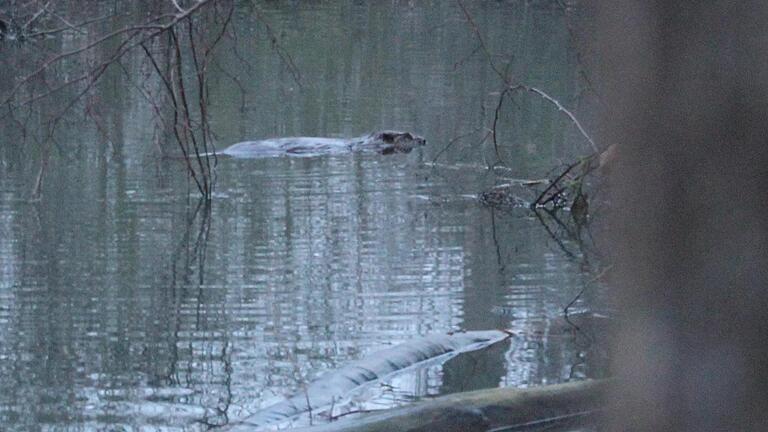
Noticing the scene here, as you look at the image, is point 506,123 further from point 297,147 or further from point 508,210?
point 508,210

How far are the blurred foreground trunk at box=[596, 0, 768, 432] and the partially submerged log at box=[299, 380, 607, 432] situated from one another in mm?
4363

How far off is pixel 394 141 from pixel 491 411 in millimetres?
9069

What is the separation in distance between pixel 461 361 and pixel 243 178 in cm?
589

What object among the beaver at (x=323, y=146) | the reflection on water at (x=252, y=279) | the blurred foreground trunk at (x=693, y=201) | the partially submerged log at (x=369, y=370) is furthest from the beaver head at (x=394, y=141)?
the blurred foreground trunk at (x=693, y=201)

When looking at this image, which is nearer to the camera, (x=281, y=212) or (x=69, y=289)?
(x=69, y=289)

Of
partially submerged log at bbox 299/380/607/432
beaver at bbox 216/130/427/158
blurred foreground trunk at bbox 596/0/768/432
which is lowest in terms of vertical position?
partially submerged log at bbox 299/380/607/432

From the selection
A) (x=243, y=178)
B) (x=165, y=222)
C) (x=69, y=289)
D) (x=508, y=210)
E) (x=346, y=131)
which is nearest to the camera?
(x=69, y=289)

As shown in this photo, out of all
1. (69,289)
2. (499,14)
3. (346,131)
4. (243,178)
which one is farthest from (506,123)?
(499,14)

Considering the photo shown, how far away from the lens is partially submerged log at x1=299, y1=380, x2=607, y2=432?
5.58 meters

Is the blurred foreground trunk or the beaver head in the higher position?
the beaver head

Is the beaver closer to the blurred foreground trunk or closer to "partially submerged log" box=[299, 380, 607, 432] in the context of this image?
"partially submerged log" box=[299, 380, 607, 432]

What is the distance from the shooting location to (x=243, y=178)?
42.0 ft

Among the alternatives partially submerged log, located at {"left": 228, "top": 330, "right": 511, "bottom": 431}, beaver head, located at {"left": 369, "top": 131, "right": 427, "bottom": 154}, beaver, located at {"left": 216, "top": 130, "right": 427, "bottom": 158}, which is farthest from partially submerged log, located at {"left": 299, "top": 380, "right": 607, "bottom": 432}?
beaver head, located at {"left": 369, "top": 131, "right": 427, "bottom": 154}

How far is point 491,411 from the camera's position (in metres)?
5.86
